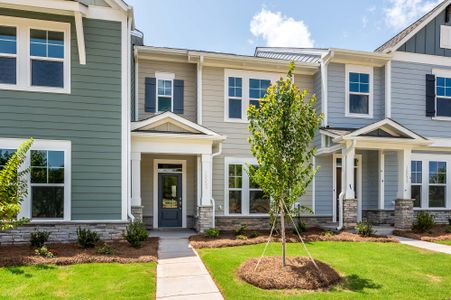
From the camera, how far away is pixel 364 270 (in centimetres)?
682

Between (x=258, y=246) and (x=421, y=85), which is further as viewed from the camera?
(x=421, y=85)

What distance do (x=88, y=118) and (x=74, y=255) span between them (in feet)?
12.1

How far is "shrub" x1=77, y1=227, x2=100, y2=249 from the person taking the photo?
326 inches

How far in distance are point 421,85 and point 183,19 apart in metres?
9.43

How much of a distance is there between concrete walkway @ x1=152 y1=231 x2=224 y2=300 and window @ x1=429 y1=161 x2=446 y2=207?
9.97 metres

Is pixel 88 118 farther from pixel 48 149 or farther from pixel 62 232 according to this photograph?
pixel 62 232

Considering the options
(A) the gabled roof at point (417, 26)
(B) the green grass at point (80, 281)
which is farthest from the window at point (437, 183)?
(B) the green grass at point (80, 281)

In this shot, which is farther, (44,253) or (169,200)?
(169,200)

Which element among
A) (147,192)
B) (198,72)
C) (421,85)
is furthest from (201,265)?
(421,85)

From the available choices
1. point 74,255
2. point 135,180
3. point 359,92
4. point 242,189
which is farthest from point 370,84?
point 74,255

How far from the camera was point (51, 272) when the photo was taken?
644cm

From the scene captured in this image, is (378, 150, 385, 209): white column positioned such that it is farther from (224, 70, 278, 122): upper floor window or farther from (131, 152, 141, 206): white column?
(131, 152, 141, 206): white column

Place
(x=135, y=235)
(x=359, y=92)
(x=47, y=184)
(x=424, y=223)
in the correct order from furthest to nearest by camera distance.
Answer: (x=359, y=92)
(x=424, y=223)
(x=47, y=184)
(x=135, y=235)

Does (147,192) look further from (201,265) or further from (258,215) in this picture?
(201,265)
